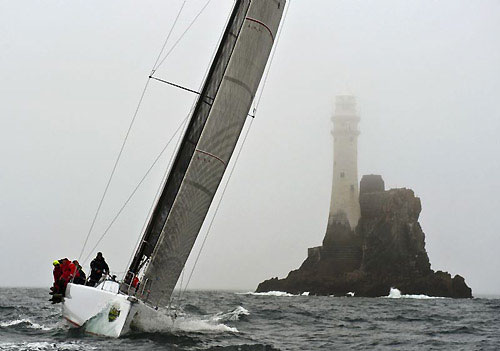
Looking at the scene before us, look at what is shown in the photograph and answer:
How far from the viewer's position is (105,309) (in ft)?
32.0

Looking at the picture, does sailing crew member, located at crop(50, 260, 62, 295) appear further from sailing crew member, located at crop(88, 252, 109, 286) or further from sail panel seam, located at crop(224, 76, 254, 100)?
sail panel seam, located at crop(224, 76, 254, 100)

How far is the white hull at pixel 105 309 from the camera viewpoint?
9.44 metres

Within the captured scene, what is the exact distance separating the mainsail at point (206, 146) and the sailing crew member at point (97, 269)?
113 cm

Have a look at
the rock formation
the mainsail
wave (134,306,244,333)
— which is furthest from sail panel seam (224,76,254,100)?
the rock formation

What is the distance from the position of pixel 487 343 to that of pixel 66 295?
792 centimetres

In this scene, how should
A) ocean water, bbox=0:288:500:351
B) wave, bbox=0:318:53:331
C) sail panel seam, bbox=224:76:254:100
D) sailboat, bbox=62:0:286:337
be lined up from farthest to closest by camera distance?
wave, bbox=0:318:53:331 → sail panel seam, bbox=224:76:254:100 → sailboat, bbox=62:0:286:337 → ocean water, bbox=0:288:500:351

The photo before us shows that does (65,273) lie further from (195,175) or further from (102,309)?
(195,175)

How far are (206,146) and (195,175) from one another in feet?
1.87

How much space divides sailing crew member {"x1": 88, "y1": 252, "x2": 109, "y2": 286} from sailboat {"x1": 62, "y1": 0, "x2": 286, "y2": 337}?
0.62m

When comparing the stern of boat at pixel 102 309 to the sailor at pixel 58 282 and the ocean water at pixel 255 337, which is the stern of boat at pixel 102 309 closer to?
the ocean water at pixel 255 337

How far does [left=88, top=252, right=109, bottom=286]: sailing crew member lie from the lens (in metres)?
11.9

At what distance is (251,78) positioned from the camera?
11.3m

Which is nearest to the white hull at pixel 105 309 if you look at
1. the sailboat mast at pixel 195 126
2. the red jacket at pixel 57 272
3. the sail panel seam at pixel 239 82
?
the red jacket at pixel 57 272

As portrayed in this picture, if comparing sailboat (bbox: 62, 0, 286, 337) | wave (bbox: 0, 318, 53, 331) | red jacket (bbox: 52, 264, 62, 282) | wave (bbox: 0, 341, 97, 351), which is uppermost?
sailboat (bbox: 62, 0, 286, 337)
